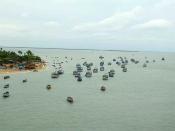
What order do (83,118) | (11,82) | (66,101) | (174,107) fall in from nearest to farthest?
1. (83,118)
2. (174,107)
3. (66,101)
4. (11,82)

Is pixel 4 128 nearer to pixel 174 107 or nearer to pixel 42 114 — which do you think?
pixel 42 114

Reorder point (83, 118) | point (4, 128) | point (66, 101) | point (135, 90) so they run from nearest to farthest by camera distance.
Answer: point (4, 128)
point (83, 118)
point (66, 101)
point (135, 90)

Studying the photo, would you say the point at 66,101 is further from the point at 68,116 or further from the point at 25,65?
the point at 25,65

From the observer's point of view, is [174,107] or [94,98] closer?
[174,107]

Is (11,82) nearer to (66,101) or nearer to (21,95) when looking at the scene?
(21,95)

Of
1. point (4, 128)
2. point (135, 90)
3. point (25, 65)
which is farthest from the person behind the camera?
point (25, 65)

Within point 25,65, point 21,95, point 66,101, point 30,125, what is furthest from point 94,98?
point 25,65

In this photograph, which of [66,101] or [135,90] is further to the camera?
[135,90]

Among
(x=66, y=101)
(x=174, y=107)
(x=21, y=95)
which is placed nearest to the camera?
(x=174, y=107)

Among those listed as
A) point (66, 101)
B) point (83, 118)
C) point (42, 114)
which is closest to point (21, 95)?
point (66, 101)
